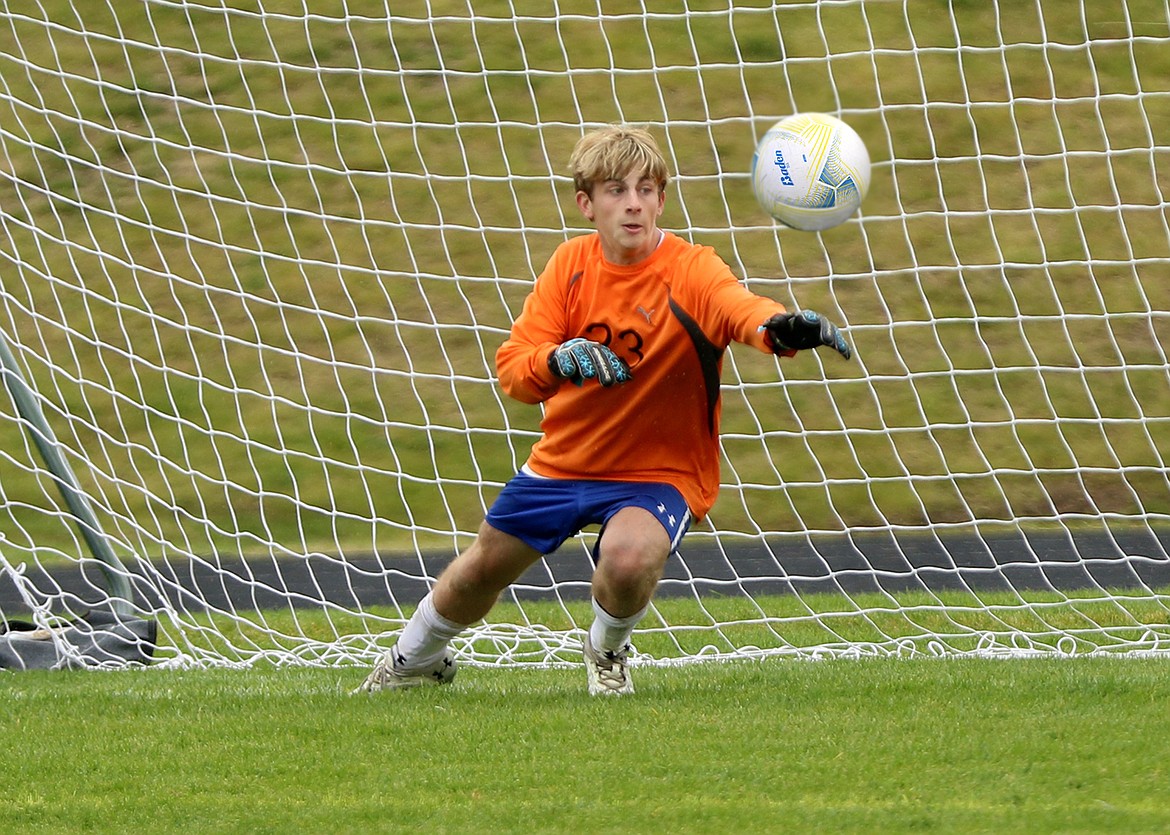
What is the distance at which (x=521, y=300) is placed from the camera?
10.9 m

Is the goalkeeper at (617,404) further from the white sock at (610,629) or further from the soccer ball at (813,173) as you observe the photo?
the soccer ball at (813,173)

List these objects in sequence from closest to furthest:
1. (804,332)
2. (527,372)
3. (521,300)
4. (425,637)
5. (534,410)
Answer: (804,332), (527,372), (425,637), (534,410), (521,300)

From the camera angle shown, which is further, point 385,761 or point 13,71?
point 13,71

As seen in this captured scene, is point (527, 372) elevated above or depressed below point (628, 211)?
below

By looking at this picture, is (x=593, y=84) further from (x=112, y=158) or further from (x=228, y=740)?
(x=228, y=740)

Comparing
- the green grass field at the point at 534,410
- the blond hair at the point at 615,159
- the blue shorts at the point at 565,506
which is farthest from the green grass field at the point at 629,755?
the blond hair at the point at 615,159

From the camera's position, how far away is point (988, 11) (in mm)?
11391

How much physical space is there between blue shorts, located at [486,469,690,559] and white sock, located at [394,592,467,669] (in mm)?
343

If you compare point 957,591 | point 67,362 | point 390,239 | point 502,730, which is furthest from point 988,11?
point 502,730

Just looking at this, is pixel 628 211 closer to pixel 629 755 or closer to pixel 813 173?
pixel 813 173

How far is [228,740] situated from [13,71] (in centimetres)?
949

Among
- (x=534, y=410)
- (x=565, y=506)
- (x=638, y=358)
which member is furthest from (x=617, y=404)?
(x=534, y=410)

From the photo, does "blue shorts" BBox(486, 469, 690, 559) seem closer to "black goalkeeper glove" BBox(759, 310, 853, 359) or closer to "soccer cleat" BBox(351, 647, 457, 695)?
"soccer cleat" BBox(351, 647, 457, 695)

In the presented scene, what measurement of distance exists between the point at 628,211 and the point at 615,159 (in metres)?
0.14
